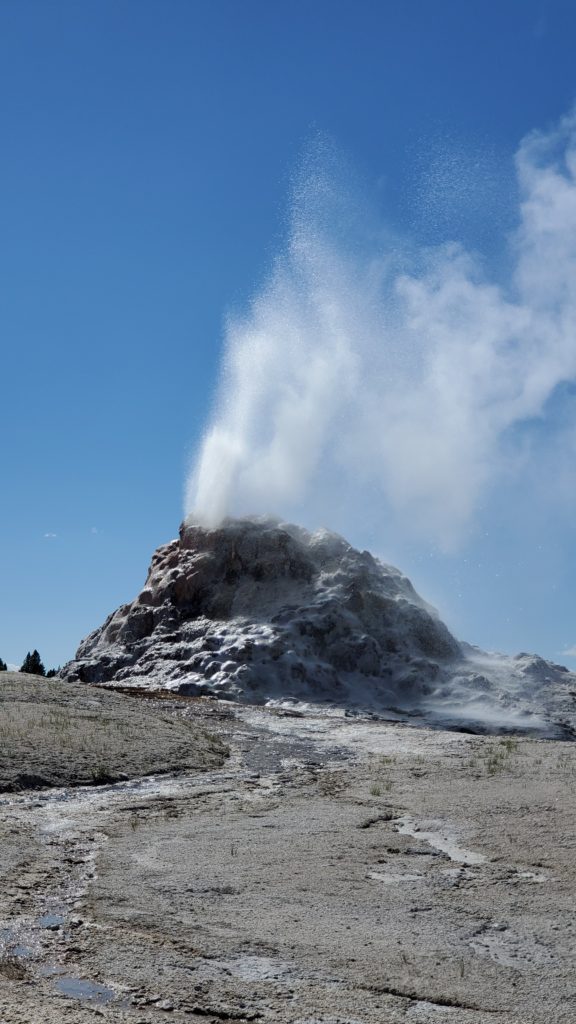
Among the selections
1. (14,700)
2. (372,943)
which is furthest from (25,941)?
(14,700)

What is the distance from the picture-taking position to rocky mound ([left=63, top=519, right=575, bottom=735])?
1398 inches

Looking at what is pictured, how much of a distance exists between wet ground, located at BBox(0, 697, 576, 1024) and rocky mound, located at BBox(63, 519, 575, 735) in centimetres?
2009

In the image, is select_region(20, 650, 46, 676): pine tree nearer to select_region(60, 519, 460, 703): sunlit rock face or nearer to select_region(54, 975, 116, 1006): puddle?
select_region(60, 519, 460, 703): sunlit rock face

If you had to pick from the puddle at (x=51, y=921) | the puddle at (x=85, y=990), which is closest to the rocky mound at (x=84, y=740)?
the puddle at (x=51, y=921)

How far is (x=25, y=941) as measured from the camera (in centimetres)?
654

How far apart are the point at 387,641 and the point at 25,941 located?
33073 mm

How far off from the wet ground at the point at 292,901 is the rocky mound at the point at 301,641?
2009 centimetres

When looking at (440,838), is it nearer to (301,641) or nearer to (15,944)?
(15,944)

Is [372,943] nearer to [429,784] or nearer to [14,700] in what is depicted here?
[429,784]

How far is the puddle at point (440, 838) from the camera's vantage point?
9.62 meters

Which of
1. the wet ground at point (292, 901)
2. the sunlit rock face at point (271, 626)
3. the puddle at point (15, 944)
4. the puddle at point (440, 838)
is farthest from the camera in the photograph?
Result: the sunlit rock face at point (271, 626)

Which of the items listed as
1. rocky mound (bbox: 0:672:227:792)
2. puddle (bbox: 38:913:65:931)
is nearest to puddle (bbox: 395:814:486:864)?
puddle (bbox: 38:913:65:931)

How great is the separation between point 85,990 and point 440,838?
6.07 metres

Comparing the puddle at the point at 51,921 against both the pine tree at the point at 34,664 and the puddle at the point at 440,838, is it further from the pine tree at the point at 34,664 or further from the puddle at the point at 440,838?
the pine tree at the point at 34,664
